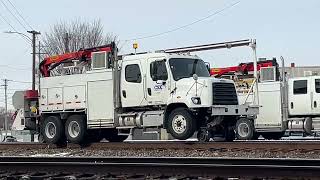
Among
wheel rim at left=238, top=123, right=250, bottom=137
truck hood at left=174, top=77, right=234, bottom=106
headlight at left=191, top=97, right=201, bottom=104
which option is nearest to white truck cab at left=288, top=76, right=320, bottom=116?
wheel rim at left=238, top=123, right=250, bottom=137

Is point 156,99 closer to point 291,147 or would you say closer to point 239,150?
point 239,150

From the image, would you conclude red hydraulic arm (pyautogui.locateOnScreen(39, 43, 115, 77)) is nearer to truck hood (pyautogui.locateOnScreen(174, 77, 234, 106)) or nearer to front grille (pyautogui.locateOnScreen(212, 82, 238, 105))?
truck hood (pyautogui.locateOnScreen(174, 77, 234, 106))

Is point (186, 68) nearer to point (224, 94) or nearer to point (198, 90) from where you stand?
point (198, 90)

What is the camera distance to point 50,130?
64.7 ft

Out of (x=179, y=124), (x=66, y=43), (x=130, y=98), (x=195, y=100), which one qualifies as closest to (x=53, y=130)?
(x=130, y=98)

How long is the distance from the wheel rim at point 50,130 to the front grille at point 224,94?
6525 millimetres

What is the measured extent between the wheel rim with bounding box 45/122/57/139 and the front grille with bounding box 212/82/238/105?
652 cm

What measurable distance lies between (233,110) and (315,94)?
619 cm

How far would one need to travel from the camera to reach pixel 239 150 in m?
15.0

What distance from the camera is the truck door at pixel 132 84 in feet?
57.3

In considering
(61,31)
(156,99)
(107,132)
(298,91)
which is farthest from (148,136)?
(61,31)

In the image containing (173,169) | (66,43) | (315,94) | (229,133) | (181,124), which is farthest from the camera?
(66,43)

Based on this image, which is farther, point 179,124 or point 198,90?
point 198,90

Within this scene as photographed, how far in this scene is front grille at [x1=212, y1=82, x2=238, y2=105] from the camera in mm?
16438
